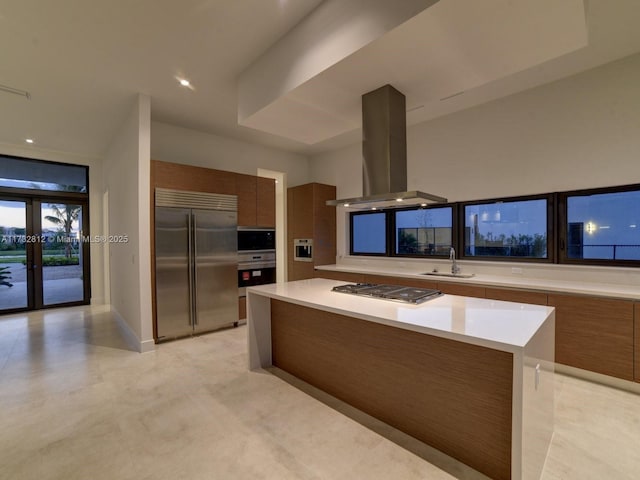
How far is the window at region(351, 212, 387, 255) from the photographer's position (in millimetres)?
4961

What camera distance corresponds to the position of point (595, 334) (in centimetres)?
250

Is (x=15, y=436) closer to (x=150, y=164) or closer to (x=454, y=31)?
(x=150, y=164)

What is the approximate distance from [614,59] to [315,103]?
2.87m

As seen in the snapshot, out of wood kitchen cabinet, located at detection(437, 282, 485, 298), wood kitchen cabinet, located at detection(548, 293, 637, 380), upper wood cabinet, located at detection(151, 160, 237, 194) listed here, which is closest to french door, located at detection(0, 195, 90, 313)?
upper wood cabinet, located at detection(151, 160, 237, 194)

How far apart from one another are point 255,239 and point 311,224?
1029 millimetres

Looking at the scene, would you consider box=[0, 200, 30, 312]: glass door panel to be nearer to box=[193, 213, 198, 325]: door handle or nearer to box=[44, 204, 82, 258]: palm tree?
box=[44, 204, 82, 258]: palm tree

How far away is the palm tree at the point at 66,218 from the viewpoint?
5555mm

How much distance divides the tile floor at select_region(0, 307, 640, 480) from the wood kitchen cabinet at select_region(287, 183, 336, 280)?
2.34 m

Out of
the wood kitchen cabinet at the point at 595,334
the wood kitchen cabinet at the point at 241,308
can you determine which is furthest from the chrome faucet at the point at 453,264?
Answer: the wood kitchen cabinet at the point at 241,308

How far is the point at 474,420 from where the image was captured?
5.37ft

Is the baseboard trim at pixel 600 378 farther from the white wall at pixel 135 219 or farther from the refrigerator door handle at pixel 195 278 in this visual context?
the white wall at pixel 135 219

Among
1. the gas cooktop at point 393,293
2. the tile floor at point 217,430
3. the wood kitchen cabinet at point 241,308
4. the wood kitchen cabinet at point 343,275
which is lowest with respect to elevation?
the tile floor at point 217,430

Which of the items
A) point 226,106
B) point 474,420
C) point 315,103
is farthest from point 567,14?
point 226,106

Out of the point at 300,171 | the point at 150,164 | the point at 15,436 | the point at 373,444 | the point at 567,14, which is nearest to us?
the point at 567,14
